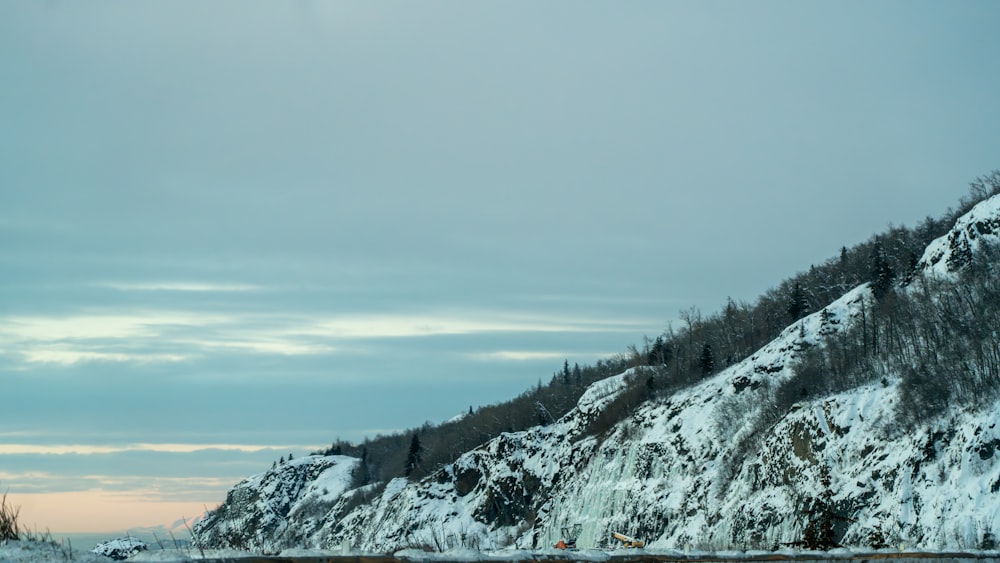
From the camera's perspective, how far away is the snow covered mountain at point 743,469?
43719mm

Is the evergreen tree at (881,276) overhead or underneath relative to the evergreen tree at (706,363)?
overhead

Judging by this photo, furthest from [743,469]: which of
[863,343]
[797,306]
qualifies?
[797,306]

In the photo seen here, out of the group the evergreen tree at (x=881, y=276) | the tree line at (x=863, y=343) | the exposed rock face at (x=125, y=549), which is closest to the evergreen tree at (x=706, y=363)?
the tree line at (x=863, y=343)

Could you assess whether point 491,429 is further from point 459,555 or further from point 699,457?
point 459,555

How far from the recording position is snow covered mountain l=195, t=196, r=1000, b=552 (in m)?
43.7

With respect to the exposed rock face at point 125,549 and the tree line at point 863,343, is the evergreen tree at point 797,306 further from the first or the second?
the exposed rock face at point 125,549

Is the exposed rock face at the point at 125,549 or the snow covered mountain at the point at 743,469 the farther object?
the snow covered mountain at the point at 743,469

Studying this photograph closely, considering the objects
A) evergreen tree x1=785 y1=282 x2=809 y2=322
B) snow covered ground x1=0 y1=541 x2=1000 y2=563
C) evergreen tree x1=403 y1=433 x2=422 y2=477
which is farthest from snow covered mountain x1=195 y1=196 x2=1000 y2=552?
evergreen tree x1=403 y1=433 x2=422 y2=477

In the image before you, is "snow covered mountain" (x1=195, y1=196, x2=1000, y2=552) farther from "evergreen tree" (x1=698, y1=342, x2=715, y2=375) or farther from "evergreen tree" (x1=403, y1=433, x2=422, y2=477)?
"evergreen tree" (x1=403, y1=433, x2=422, y2=477)

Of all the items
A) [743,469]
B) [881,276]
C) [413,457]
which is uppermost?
[881,276]

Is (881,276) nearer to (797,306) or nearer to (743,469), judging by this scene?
(797,306)

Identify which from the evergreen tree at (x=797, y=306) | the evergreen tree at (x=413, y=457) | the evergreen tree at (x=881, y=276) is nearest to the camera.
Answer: the evergreen tree at (x=881, y=276)

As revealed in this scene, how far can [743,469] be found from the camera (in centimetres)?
6638

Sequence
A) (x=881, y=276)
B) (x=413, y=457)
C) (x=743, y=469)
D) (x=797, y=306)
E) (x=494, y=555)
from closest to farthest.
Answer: (x=494, y=555) < (x=743, y=469) < (x=881, y=276) < (x=797, y=306) < (x=413, y=457)
